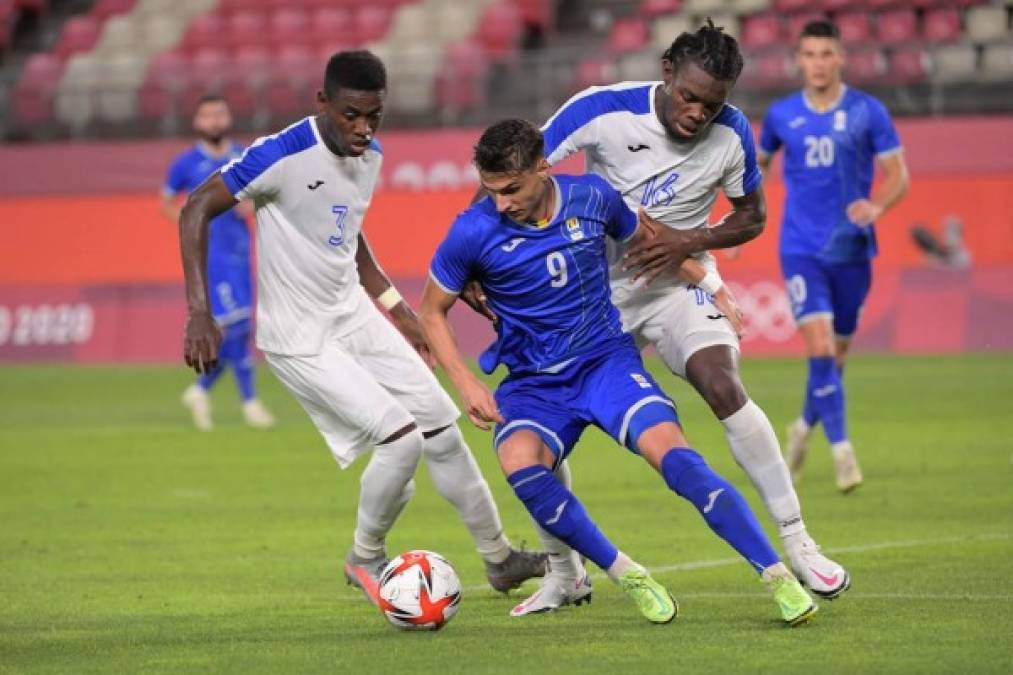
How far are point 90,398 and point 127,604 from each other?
12.6 meters

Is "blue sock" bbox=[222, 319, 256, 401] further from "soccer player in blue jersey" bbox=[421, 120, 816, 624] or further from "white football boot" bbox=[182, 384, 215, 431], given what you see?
"soccer player in blue jersey" bbox=[421, 120, 816, 624]

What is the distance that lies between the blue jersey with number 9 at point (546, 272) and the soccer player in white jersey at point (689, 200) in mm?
407

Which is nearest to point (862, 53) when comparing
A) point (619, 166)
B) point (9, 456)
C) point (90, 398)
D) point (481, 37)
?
point (481, 37)

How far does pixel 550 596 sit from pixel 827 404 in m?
4.61

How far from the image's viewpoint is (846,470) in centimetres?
1226

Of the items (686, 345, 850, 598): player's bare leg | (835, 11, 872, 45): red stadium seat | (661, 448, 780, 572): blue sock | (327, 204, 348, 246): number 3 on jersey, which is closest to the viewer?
(661, 448, 780, 572): blue sock

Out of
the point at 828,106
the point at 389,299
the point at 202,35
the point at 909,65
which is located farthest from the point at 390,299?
the point at 202,35

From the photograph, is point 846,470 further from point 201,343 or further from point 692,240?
point 201,343

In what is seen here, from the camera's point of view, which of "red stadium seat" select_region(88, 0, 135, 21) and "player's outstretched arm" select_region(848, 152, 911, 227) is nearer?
"player's outstretched arm" select_region(848, 152, 911, 227)

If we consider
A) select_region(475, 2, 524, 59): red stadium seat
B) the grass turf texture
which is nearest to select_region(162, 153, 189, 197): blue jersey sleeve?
the grass turf texture

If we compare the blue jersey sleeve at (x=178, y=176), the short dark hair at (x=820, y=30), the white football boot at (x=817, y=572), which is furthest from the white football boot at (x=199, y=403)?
the white football boot at (x=817, y=572)

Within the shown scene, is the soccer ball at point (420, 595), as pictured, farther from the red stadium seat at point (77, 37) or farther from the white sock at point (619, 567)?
the red stadium seat at point (77, 37)

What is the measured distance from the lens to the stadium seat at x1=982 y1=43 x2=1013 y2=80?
23281 millimetres

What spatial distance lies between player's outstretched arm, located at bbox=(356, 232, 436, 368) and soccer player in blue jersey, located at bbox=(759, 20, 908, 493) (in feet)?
13.4
